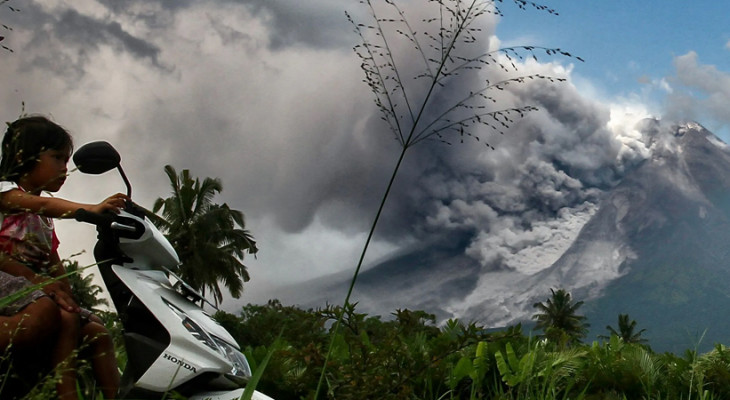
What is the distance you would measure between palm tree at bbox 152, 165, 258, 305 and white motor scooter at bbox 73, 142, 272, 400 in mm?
35379

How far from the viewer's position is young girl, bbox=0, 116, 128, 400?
2.50 m

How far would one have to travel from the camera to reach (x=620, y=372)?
13.4 feet

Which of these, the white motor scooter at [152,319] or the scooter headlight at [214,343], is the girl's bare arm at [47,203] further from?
the scooter headlight at [214,343]

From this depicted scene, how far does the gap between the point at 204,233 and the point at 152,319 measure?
37188 millimetres

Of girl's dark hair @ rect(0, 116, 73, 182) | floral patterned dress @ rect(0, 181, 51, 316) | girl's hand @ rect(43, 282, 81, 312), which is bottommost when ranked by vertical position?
girl's hand @ rect(43, 282, 81, 312)

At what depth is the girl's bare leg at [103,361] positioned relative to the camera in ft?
8.45

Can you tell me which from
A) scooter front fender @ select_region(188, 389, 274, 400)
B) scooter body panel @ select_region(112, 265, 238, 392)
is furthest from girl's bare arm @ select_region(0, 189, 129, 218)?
scooter front fender @ select_region(188, 389, 274, 400)

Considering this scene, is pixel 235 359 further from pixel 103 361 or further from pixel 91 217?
pixel 91 217

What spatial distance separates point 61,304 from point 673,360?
3.62 metres

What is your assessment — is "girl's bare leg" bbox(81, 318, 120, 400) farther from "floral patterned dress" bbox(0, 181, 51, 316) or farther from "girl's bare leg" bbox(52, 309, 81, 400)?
"floral patterned dress" bbox(0, 181, 51, 316)

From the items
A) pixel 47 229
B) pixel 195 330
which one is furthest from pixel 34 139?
pixel 195 330

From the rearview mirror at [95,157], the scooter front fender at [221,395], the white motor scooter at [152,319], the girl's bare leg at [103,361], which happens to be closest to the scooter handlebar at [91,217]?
the white motor scooter at [152,319]

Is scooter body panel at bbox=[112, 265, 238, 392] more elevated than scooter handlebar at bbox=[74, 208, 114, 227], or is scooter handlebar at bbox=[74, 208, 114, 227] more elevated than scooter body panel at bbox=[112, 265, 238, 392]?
scooter handlebar at bbox=[74, 208, 114, 227]

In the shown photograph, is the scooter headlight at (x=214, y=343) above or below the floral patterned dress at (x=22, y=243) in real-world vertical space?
below
